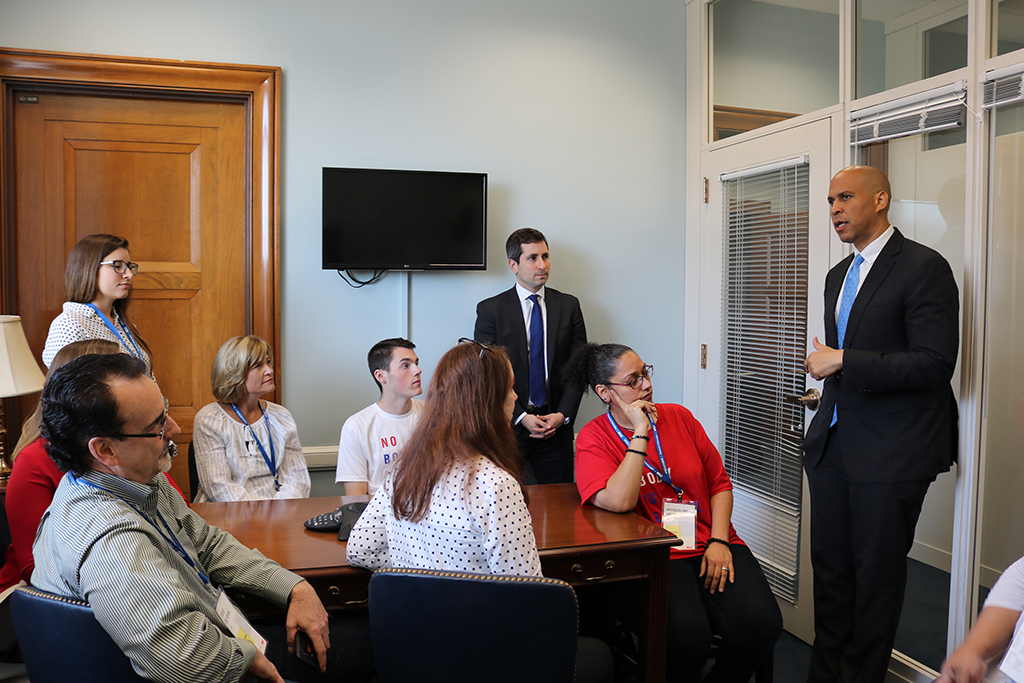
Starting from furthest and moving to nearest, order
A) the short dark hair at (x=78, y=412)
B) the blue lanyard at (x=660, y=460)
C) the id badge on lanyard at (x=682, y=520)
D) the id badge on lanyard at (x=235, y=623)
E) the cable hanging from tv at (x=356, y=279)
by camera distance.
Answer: the cable hanging from tv at (x=356, y=279) < the blue lanyard at (x=660, y=460) < the id badge on lanyard at (x=682, y=520) < the id badge on lanyard at (x=235, y=623) < the short dark hair at (x=78, y=412)

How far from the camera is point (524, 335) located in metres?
3.49

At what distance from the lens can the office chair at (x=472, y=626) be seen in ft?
4.54

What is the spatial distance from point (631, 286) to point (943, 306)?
189 centimetres

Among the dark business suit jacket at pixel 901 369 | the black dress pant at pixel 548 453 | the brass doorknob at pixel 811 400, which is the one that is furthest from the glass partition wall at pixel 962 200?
the black dress pant at pixel 548 453

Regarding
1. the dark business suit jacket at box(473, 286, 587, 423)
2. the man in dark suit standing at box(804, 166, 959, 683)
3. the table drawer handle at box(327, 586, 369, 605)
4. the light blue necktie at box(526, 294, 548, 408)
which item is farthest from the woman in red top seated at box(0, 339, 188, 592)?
the man in dark suit standing at box(804, 166, 959, 683)

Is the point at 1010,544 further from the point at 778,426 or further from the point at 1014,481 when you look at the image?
the point at 778,426

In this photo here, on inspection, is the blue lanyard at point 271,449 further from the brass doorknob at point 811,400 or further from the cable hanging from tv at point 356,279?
the brass doorknob at point 811,400

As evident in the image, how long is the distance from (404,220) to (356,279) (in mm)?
375

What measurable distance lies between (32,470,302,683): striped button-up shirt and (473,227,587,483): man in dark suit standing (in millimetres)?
2075

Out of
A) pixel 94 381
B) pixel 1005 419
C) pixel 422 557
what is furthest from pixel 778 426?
pixel 94 381

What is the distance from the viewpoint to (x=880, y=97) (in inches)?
111

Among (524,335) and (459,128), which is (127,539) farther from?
(459,128)

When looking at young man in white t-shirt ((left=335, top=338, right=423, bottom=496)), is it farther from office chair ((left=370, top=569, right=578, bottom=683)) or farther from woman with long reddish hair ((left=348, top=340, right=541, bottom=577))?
office chair ((left=370, top=569, right=578, bottom=683))

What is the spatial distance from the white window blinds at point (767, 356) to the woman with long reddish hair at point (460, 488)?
1.92 meters
